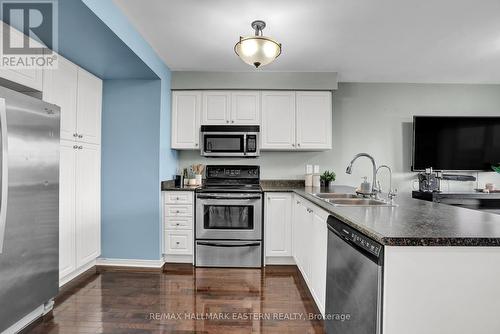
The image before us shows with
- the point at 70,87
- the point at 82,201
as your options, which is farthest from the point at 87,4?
the point at 82,201

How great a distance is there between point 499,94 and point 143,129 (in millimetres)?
4807

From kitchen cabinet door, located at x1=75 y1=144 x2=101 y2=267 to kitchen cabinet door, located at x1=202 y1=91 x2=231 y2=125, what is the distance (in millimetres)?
1340

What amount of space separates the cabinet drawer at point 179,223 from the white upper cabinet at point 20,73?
1.78m

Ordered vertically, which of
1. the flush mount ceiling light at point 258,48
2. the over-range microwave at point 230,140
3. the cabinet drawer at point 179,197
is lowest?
the cabinet drawer at point 179,197

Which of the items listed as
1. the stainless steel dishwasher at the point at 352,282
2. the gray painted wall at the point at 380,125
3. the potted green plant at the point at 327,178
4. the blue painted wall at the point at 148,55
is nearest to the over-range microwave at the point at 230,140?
the gray painted wall at the point at 380,125

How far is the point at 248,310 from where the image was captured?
7.20 feet

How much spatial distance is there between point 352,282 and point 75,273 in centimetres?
277

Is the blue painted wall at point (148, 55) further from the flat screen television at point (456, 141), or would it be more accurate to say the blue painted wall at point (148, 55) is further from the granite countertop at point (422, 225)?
the flat screen television at point (456, 141)

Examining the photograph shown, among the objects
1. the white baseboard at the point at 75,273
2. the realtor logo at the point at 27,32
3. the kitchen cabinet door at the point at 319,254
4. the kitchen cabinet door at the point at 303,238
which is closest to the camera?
the realtor logo at the point at 27,32

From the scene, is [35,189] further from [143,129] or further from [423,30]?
[423,30]

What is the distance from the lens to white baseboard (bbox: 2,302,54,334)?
1.82 metres

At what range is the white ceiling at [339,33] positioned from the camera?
2.04m

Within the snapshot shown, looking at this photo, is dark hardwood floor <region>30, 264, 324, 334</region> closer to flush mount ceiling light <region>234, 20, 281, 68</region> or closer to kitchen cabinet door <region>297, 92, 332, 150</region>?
kitchen cabinet door <region>297, 92, 332, 150</region>

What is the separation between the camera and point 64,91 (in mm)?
2473
